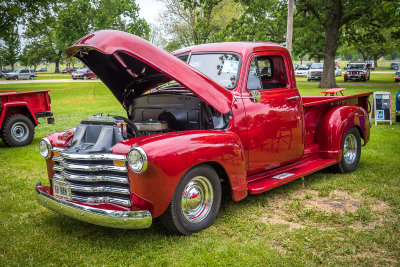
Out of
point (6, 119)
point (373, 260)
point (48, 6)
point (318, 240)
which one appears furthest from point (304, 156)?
point (48, 6)

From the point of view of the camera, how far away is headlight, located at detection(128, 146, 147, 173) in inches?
131

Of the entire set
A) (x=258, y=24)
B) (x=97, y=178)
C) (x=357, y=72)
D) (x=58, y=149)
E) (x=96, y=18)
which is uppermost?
(x=96, y=18)

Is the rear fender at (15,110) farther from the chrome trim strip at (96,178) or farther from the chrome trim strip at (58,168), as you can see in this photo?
the chrome trim strip at (96,178)

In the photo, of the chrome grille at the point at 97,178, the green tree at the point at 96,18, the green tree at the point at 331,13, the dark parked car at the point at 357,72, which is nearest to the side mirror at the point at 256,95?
the chrome grille at the point at 97,178

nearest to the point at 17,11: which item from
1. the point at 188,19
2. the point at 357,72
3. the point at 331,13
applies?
the point at 188,19

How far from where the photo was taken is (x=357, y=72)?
3400cm

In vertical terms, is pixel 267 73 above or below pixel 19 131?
above

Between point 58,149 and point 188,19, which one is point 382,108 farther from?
point 188,19

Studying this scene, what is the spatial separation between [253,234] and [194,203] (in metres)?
0.70

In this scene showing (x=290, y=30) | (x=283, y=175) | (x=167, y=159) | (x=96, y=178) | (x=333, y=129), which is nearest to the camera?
(x=167, y=159)

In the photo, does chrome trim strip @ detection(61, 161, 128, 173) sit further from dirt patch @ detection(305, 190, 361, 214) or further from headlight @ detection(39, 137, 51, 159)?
dirt patch @ detection(305, 190, 361, 214)

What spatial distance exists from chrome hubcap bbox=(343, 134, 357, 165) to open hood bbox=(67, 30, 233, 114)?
9.42 ft

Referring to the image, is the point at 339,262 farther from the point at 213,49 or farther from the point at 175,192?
the point at 213,49

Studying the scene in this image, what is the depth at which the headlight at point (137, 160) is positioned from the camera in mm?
3332
